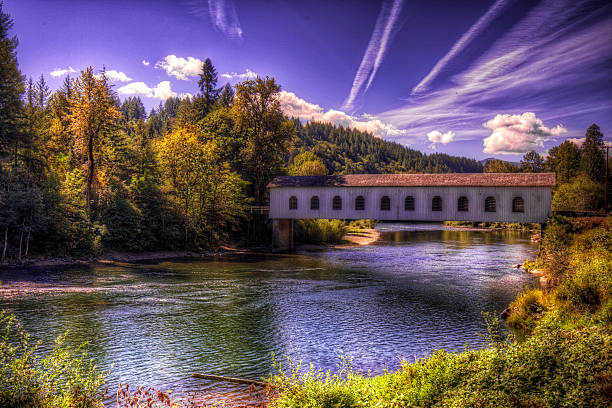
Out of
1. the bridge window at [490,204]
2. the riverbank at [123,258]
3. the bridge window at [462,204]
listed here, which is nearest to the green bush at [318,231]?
the riverbank at [123,258]

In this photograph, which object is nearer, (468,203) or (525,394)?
(525,394)

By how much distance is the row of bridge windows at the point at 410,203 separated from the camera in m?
28.8

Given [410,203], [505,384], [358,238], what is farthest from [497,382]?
[358,238]

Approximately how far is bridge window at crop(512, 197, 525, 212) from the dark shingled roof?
98 cm

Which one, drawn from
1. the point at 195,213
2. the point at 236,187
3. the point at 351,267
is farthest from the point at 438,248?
the point at 195,213

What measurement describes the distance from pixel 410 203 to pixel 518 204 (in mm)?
6933

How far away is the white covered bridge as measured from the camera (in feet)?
93.8

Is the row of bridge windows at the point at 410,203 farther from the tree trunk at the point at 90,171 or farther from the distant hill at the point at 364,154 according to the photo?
the distant hill at the point at 364,154

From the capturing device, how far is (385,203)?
1278 inches

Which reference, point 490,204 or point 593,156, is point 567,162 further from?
point 490,204

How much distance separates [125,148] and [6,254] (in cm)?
1540

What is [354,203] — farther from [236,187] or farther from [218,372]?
[218,372]

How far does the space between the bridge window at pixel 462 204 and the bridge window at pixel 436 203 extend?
1210 mm

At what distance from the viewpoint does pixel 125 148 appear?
3778 centimetres
